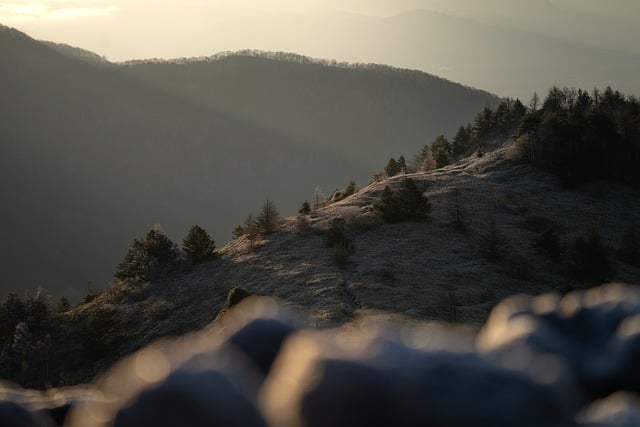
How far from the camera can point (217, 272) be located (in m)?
38.0

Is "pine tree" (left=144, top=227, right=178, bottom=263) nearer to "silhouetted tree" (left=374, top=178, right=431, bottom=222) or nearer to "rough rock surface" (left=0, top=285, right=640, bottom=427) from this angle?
"silhouetted tree" (left=374, top=178, right=431, bottom=222)

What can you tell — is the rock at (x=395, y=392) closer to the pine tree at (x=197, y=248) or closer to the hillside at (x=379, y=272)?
the hillside at (x=379, y=272)

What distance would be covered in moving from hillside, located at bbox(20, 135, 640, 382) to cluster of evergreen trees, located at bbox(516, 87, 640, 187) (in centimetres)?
554

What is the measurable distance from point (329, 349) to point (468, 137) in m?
88.3

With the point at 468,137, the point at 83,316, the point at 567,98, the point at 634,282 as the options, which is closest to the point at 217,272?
the point at 83,316

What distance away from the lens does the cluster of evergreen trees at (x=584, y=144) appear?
54.9m

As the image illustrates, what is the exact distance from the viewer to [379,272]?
30.9 meters

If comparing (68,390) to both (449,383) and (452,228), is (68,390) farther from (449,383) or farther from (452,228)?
(452,228)

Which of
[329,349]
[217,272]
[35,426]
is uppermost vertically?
[329,349]

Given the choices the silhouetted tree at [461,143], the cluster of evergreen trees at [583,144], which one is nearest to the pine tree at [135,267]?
the cluster of evergreen trees at [583,144]

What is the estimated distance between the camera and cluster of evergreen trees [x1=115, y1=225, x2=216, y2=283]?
42250 millimetres

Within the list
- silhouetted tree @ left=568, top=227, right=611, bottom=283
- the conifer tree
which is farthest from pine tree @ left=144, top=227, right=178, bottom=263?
silhouetted tree @ left=568, top=227, right=611, bottom=283

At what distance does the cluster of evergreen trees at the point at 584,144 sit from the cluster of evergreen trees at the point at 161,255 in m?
34.0

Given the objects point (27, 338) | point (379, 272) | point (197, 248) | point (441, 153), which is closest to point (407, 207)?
point (379, 272)
